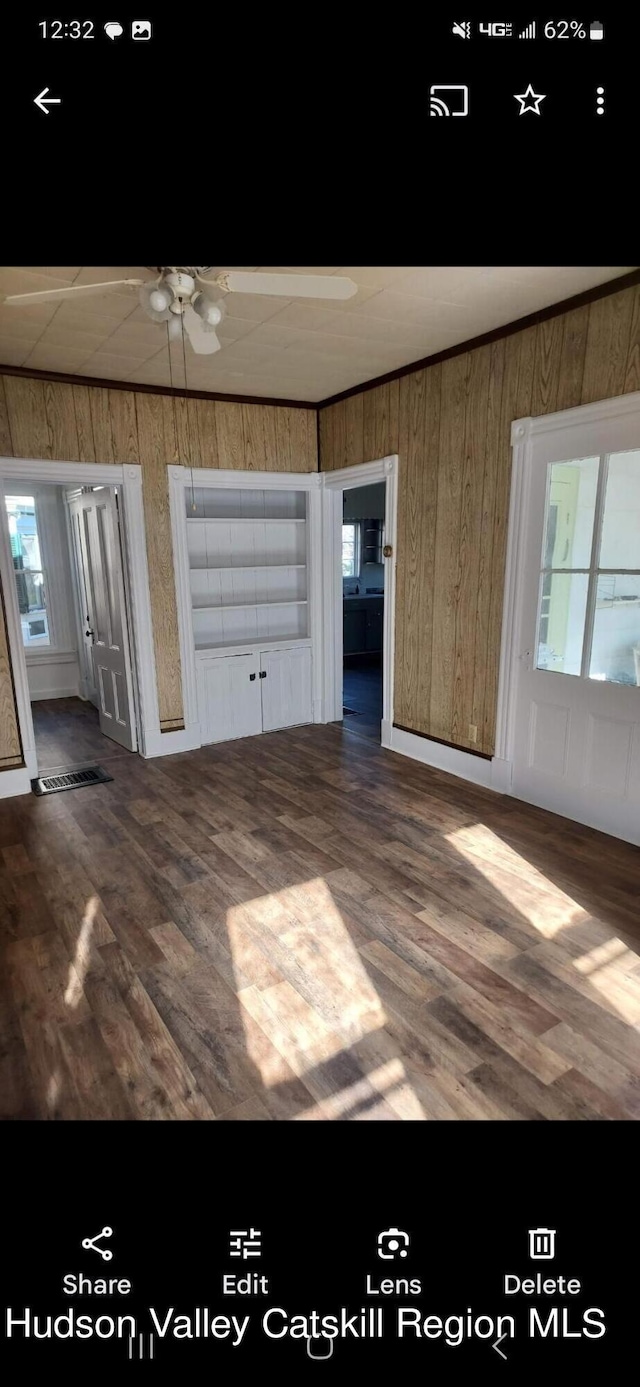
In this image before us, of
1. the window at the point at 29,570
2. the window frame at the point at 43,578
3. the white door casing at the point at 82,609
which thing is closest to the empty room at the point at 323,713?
the white door casing at the point at 82,609

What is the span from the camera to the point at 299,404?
517 centimetres

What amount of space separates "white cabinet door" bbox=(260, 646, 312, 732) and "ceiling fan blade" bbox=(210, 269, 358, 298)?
11.2ft

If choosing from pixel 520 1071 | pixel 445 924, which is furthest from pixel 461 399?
pixel 520 1071

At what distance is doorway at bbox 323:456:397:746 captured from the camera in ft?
15.5

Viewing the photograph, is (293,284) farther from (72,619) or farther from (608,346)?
(72,619)

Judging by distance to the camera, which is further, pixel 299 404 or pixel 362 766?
pixel 299 404

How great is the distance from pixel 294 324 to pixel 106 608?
8.78ft

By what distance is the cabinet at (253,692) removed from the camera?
5137 millimetres

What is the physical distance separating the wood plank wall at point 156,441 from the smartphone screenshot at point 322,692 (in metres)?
0.03

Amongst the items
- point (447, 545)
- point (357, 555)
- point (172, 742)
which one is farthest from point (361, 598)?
point (447, 545)

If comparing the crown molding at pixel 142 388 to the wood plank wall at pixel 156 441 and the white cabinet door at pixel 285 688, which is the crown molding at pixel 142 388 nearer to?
the wood plank wall at pixel 156 441
